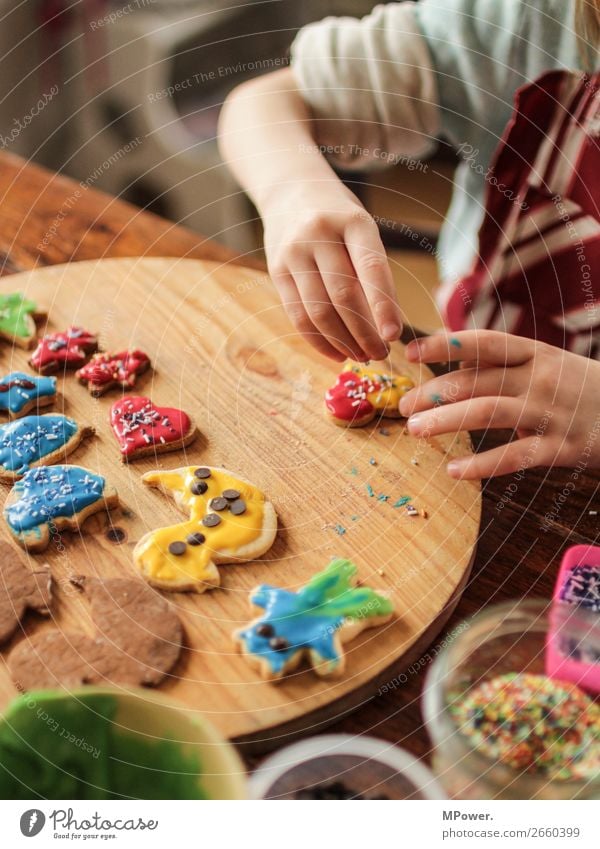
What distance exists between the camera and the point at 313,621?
591 millimetres

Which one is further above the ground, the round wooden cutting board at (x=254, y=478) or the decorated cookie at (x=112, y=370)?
the decorated cookie at (x=112, y=370)

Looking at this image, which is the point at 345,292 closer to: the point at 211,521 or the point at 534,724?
the point at 211,521

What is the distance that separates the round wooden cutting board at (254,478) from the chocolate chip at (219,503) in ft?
0.13

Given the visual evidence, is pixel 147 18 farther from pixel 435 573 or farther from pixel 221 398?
pixel 435 573

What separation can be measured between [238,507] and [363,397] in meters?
0.18

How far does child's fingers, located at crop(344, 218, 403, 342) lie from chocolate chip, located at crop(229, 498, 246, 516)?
188 mm

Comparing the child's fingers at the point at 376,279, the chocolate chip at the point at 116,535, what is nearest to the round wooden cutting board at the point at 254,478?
the chocolate chip at the point at 116,535

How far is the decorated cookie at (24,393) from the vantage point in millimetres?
774

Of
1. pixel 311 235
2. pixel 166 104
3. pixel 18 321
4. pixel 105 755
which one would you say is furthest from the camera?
pixel 166 104

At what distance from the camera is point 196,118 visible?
1181 millimetres

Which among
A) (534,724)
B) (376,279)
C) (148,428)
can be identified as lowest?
(534,724)

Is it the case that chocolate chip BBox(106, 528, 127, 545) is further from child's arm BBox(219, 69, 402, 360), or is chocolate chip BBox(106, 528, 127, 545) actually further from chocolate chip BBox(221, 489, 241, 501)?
child's arm BBox(219, 69, 402, 360)

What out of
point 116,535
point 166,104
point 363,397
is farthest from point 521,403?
point 166,104

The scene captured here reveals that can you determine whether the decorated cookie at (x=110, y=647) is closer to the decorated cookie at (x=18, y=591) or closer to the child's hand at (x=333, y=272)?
the decorated cookie at (x=18, y=591)
